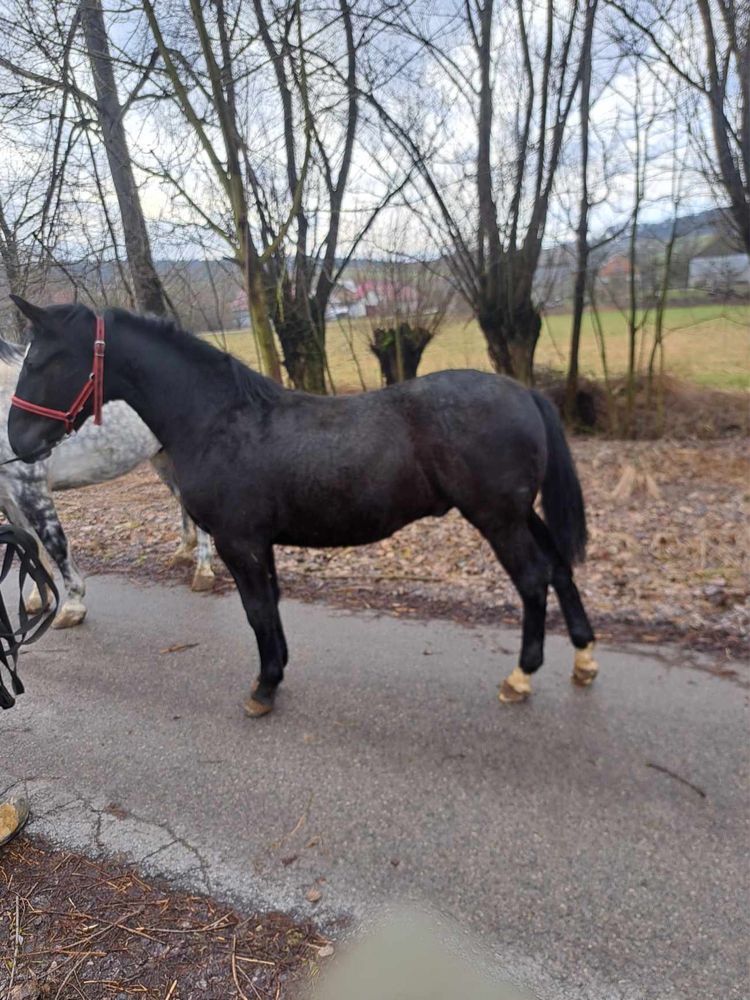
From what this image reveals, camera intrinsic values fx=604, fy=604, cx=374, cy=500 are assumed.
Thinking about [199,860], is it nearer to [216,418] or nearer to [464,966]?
[464,966]

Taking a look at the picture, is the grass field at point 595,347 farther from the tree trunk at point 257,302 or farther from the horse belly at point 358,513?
the horse belly at point 358,513

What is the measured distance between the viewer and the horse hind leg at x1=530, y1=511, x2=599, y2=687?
3.16 meters

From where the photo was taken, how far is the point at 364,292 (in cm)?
1030

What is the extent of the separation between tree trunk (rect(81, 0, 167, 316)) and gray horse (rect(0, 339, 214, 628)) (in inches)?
57.2

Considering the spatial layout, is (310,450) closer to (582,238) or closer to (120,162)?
(120,162)

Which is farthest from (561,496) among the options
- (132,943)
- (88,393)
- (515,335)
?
(515,335)

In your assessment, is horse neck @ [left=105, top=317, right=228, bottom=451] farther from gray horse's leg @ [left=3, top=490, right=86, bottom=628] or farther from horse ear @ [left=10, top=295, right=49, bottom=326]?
gray horse's leg @ [left=3, top=490, right=86, bottom=628]

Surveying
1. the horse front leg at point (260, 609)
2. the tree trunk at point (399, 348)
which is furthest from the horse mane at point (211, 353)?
the tree trunk at point (399, 348)

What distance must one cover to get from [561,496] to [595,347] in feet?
25.9

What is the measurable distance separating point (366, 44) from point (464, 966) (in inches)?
378

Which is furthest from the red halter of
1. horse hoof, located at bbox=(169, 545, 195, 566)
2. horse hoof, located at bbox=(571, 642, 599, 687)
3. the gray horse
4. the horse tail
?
horse hoof, located at bbox=(571, 642, 599, 687)

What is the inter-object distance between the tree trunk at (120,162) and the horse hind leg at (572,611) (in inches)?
166

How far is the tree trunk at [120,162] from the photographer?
5.93 metres

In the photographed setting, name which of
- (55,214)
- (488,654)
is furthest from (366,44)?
(488,654)
